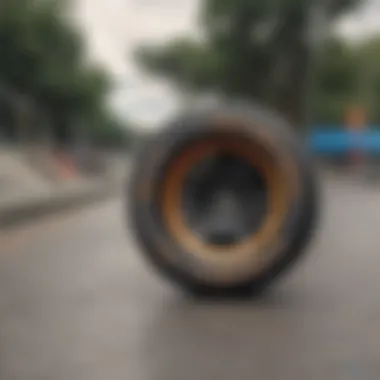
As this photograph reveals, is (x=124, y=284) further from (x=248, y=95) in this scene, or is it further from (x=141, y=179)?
(x=248, y=95)

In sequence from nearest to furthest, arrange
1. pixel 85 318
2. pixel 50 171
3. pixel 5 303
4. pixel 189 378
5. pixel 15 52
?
pixel 189 378
pixel 85 318
pixel 5 303
pixel 50 171
pixel 15 52

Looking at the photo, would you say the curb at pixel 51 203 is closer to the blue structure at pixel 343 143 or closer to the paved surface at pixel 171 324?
the paved surface at pixel 171 324

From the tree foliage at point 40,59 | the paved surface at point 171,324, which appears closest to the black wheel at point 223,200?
the paved surface at point 171,324

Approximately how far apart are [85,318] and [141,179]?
1297 mm

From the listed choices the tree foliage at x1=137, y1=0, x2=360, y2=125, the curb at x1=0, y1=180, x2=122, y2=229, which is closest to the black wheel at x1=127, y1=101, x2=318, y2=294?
the curb at x1=0, y1=180, x2=122, y2=229

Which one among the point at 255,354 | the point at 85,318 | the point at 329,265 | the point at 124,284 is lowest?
the point at 255,354

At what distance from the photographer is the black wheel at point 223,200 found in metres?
7.66

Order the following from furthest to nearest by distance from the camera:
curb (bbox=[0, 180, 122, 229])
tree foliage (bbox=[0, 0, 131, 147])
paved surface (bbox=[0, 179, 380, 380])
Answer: tree foliage (bbox=[0, 0, 131, 147]), curb (bbox=[0, 180, 122, 229]), paved surface (bbox=[0, 179, 380, 380])

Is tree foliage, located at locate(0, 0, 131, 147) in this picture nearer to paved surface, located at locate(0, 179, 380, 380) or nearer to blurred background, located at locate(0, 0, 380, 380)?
blurred background, located at locate(0, 0, 380, 380)

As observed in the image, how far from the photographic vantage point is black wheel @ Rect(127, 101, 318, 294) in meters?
7.66

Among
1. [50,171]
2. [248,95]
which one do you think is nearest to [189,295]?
[50,171]

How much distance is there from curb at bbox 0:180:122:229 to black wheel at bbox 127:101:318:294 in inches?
293

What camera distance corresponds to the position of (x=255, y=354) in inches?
229

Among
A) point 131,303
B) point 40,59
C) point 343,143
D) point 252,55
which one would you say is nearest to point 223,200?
point 131,303
